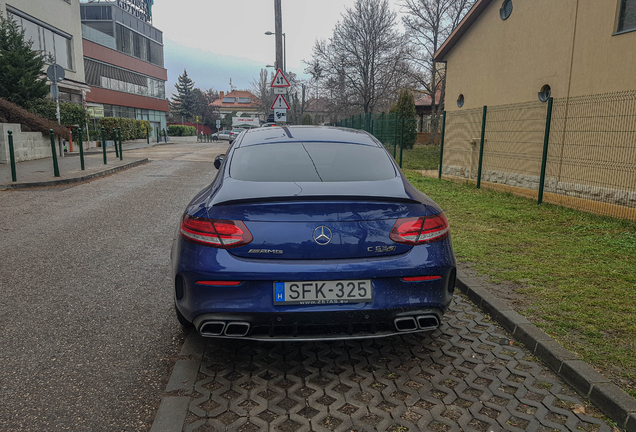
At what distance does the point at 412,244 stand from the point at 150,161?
63.1 feet

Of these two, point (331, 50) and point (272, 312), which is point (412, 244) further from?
point (331, 50)

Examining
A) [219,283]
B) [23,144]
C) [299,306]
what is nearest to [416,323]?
Answer: [299,306]

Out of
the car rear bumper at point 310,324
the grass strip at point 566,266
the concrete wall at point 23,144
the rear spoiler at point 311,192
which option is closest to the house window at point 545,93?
the grass strip at point 566,266

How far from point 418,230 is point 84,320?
280 centimetres

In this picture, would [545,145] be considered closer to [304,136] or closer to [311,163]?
[304,136]

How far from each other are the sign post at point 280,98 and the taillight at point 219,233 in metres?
15.4

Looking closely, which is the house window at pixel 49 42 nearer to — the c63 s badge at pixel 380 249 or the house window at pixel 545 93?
the house window at pixel 545 93

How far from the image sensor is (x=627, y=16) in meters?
9.25

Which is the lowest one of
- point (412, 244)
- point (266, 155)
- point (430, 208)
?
point (412, 244)

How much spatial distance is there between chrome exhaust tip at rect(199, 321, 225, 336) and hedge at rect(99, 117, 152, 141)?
32.4 m

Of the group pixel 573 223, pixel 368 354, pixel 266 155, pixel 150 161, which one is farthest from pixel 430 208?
pixel 150 161

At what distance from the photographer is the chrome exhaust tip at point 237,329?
2.89 meters

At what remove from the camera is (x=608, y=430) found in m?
2.51

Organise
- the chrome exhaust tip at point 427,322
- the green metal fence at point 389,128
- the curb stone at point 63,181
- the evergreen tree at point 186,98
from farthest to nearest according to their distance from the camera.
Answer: the evergreen tree at point 186,98, the green metal fence at point 389,128, the curb stone at point 63,181, the chrome exhaust tip at point 427,322
